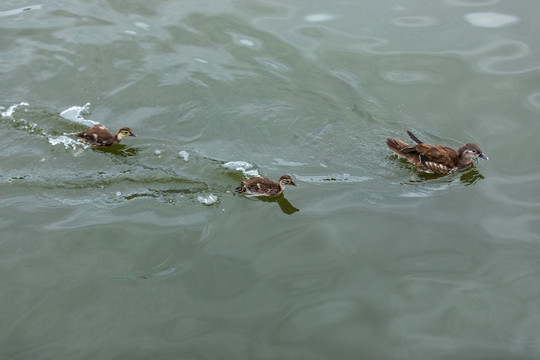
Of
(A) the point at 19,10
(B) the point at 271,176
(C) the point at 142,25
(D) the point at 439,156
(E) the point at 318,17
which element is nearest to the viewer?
(D) the point at 439,156

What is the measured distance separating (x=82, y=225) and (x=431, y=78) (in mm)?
6007

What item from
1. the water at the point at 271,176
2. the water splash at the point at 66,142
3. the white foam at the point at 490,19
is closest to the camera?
the water at the point at 271,176

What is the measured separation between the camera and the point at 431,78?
8.42 metres

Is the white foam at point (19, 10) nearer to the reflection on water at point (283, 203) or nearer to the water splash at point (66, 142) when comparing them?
the water splash at point (66, 142)

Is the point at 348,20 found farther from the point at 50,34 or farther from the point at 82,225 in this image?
the point at 82,225

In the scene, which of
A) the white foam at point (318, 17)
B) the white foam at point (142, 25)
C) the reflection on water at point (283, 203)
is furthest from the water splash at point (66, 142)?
the white foam at point (318, 17)

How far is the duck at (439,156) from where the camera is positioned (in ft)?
21.6

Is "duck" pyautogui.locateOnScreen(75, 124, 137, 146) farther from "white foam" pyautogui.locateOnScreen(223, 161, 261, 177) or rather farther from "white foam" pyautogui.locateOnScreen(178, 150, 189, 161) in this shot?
"white foam" pyautogui.locateOnScreen(223, 161, 261, 177)

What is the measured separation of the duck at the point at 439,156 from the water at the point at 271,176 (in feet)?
0.63

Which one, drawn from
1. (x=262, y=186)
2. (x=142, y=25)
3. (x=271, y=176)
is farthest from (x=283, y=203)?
(x=142, y=25)

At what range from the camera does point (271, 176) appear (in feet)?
22.1

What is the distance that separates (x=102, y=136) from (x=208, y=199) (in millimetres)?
1951

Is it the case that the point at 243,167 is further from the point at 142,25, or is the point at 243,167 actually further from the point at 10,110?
the point at 142,25

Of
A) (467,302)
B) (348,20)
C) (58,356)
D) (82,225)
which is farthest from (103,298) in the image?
(348,20)
